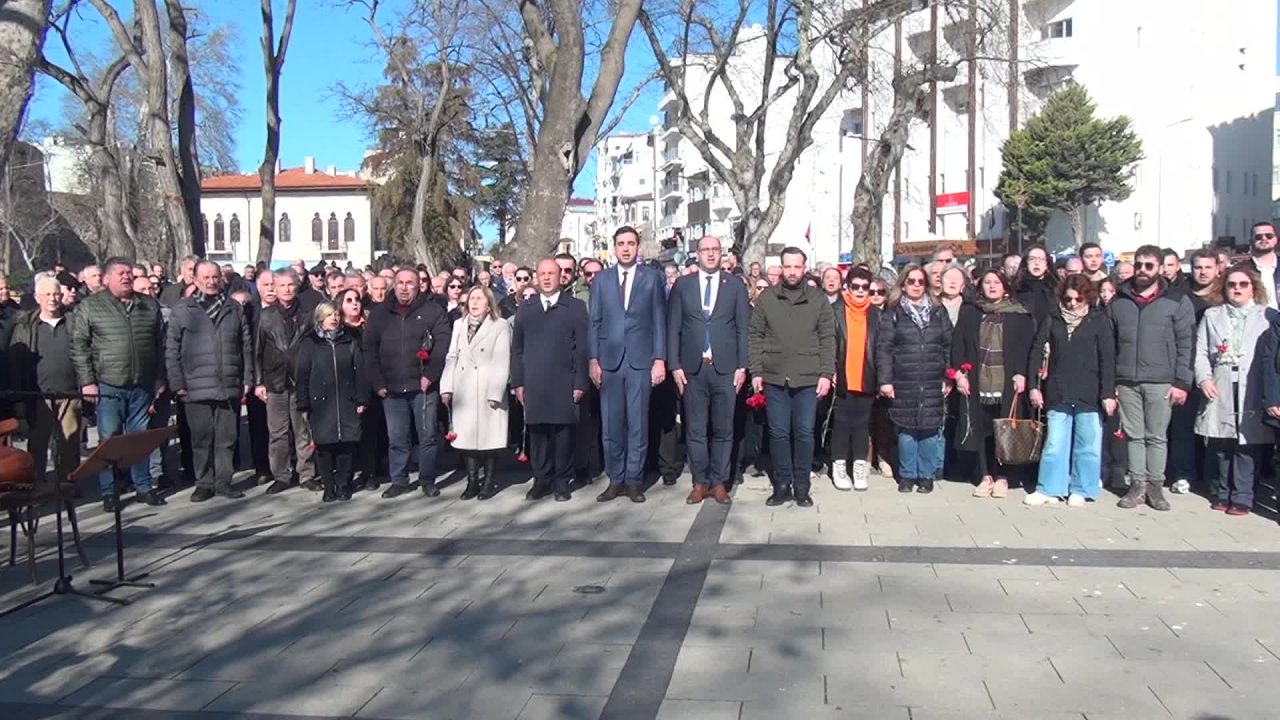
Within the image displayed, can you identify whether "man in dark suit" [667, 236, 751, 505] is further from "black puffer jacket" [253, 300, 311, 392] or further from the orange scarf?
"black puffer jacket" [253, 300, 311, 392]

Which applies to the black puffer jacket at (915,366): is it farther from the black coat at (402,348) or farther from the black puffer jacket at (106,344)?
the black puffer jacket at (106,344)

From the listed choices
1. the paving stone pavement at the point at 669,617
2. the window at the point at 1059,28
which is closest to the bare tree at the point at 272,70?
the paving stone pavement at the point at 669,617

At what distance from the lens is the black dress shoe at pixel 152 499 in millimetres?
9812

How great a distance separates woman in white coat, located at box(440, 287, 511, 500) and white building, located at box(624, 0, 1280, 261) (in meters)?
38.1

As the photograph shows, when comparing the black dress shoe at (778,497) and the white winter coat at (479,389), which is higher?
the white winter coat at (479,389)

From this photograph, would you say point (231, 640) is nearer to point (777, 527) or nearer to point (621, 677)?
point (621, 677)

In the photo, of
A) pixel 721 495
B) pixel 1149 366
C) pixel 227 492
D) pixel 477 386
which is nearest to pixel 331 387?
pixel 477 386

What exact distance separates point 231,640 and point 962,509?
570 centimetres

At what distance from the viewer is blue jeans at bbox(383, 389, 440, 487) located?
396 inches

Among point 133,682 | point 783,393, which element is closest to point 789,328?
point 783,393

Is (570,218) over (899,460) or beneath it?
over

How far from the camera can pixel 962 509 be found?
9.12m

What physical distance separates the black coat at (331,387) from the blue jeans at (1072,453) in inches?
230

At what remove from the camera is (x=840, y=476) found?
33.1 feet
